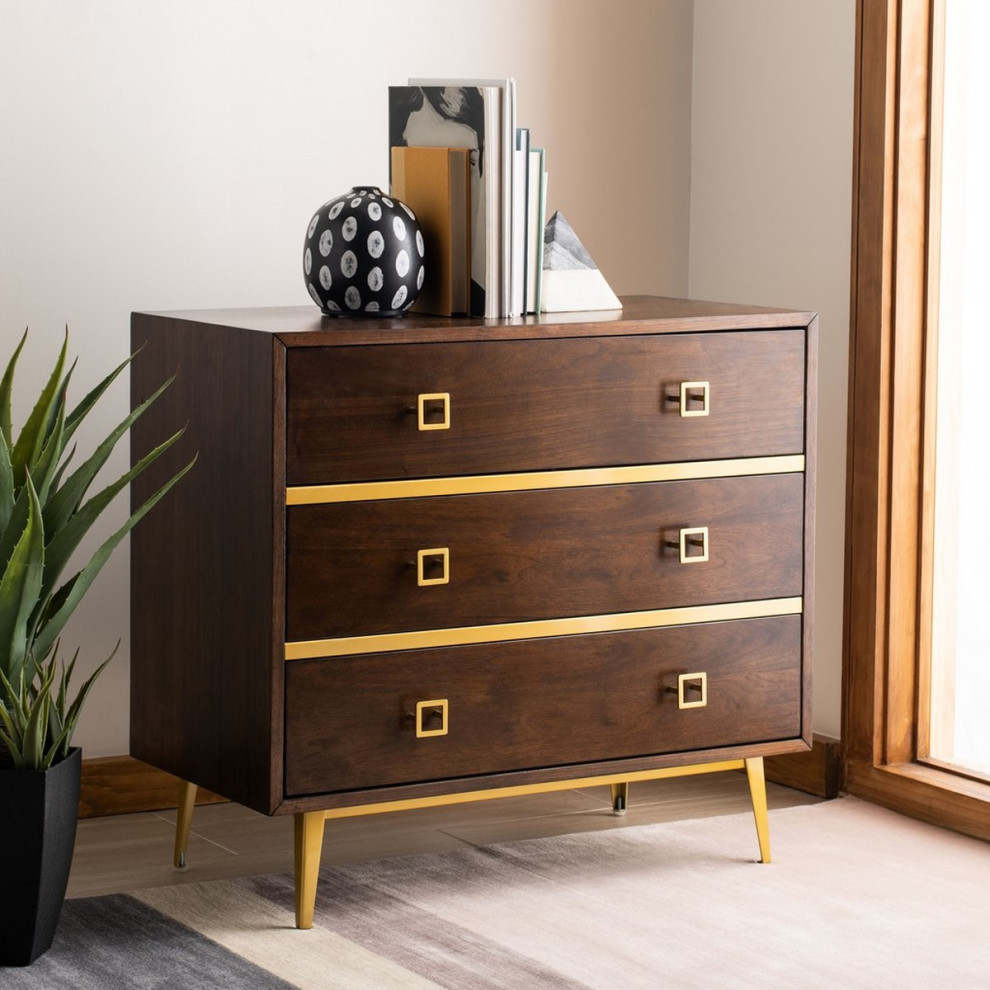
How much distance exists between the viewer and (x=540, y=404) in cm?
231

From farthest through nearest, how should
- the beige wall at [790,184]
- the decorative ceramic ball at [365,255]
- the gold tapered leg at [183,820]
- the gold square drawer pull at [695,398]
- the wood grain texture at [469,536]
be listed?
the beige wall at [790,184] < the gold tapered leg at [183,820] < the gold square drawer pull at [695,398] < the decorative ceramic ball at [365,255] < the wood grain texture at [469,536]

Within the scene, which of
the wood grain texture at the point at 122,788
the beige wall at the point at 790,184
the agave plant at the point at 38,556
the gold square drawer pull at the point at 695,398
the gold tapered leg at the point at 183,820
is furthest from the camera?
the beige wall at the point at 790,184

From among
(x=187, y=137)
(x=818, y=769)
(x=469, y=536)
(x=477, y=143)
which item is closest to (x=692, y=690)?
(x=469, y=536)

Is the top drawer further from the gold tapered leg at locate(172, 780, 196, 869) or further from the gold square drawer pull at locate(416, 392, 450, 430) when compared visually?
the gold tapered leg at locate(172, 780, 196, 869)

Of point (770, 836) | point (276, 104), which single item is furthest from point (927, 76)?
point (770, 836)

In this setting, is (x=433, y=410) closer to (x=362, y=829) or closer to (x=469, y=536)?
(x=469, y=536)

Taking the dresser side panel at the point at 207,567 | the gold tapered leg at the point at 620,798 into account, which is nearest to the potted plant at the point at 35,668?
the dresser side panel at the point at 207,567

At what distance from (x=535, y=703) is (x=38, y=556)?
702 mm

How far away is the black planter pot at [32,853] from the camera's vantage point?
2.11 m

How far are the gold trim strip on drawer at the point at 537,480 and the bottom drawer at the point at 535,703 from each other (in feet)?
0.69

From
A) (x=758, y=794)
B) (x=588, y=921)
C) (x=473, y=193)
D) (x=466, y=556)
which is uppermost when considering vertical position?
(x=473, y=193)

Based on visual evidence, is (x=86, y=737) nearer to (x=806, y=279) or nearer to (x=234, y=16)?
(x=234, y=16)

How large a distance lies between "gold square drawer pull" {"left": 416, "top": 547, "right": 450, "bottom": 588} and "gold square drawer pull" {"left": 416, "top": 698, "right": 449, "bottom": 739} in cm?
16

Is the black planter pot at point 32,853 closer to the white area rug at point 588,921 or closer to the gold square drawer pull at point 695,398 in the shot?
the white area rug at point 588,921
